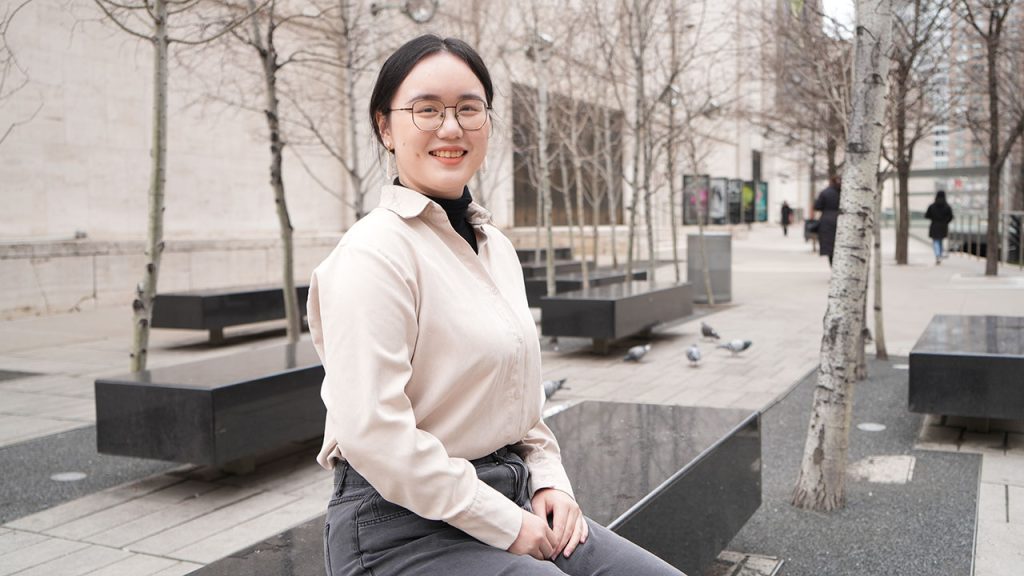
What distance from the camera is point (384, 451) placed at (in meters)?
1.92

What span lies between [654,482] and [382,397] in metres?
1.95

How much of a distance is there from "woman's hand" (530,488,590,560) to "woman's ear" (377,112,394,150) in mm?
927

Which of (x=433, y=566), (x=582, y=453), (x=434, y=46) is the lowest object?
(x=582, y=453)

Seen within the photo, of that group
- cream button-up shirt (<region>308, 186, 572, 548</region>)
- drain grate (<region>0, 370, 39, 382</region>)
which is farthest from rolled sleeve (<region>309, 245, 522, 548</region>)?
drain grate (<region>0, 370, 39, 382</region>)

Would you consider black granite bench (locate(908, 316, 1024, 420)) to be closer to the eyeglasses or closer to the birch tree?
the birch tree

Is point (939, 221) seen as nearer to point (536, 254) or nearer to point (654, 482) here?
point (536, 254)

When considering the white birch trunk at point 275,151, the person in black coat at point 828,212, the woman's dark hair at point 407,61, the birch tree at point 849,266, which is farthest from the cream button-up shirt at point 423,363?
the person in black coat at point 828,212

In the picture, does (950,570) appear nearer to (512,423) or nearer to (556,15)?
(512,423)

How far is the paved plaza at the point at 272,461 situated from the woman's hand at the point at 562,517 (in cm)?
283

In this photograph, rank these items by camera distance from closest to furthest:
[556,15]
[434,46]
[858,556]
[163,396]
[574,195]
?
[434,46] → [858,556] → [163,396] → [556,15] → [574,195]

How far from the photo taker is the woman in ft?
6.37

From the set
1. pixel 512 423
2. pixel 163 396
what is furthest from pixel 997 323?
pixel 512 423

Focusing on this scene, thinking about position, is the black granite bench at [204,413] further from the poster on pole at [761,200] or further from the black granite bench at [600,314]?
the poster on pole at [761,200]

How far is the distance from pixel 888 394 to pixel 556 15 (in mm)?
9017
